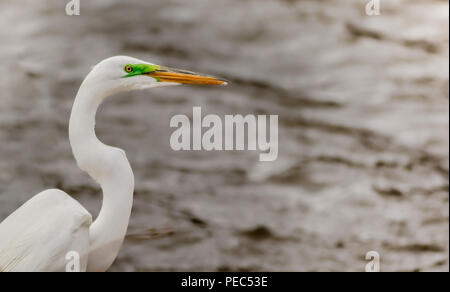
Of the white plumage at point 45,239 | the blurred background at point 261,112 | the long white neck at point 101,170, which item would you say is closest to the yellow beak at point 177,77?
the long white neck at point 101,170

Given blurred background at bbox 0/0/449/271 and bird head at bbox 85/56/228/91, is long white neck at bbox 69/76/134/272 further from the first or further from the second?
blurred background at bbox 0/0/449/271

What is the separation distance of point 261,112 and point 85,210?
93.8 inches

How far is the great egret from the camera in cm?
165

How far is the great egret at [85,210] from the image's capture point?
1.65 metres

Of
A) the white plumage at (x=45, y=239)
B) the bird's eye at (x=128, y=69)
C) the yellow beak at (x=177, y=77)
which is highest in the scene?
the bird's eye at (x=128, y=69)

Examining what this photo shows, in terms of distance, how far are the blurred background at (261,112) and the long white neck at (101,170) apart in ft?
4.51

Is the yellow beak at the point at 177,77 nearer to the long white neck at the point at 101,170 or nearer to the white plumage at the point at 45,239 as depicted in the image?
the long white neck at the point at 101,170

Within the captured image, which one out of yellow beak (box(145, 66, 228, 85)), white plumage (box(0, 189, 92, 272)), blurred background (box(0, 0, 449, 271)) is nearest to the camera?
white plumage (box(0, 189, 92, 272))

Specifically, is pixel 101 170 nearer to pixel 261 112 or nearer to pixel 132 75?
pixel 132 75

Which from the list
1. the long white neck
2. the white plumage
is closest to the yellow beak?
the long white neck

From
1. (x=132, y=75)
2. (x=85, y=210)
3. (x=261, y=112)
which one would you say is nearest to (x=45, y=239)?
(x=85, y=210)

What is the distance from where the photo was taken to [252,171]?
3.77 m

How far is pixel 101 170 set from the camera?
5.61 feet

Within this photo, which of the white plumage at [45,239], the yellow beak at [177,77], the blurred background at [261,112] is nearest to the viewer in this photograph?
the white plumage at [45,239]
